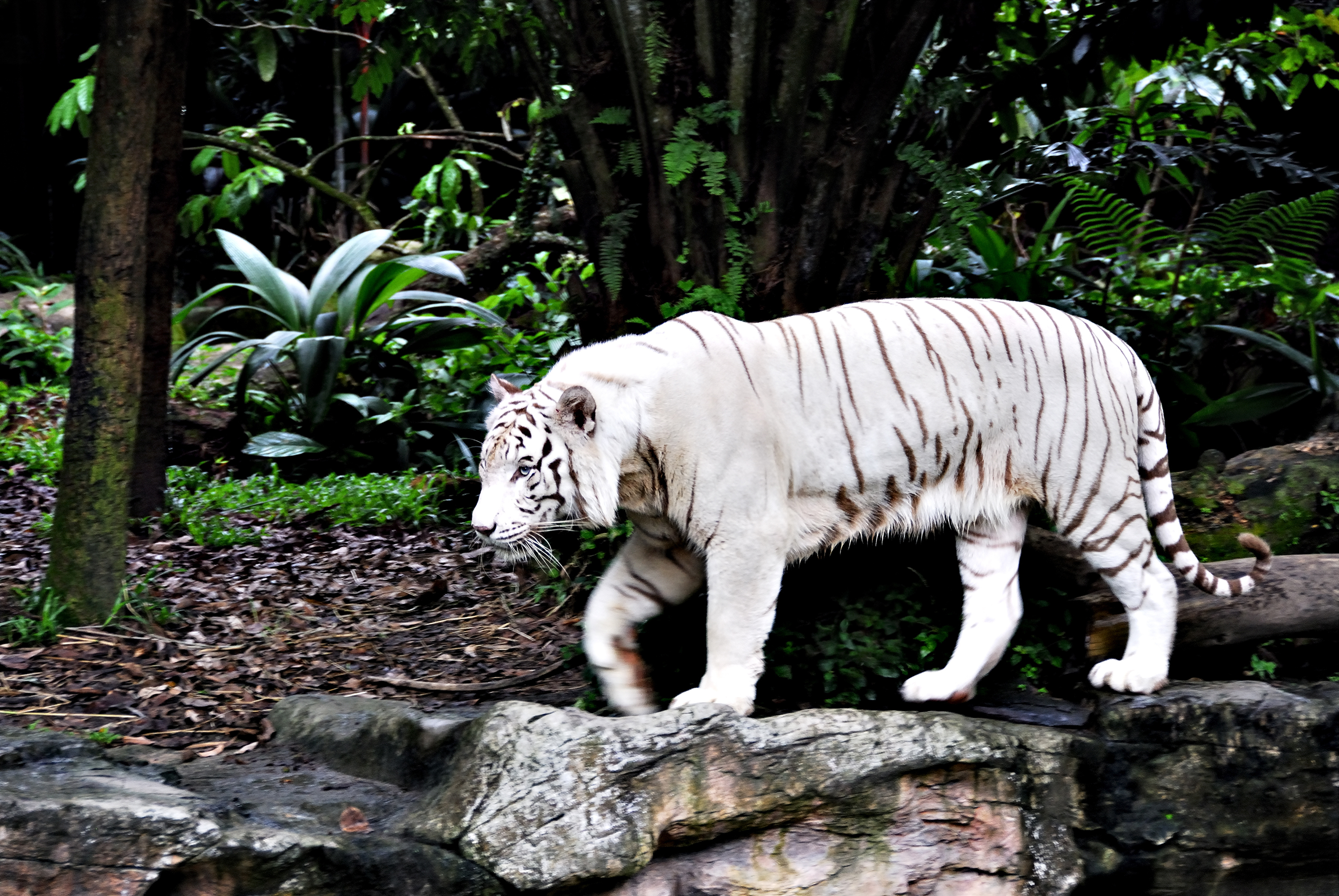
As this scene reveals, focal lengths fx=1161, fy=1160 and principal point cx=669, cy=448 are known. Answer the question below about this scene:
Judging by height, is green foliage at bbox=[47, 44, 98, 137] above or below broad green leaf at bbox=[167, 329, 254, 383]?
above

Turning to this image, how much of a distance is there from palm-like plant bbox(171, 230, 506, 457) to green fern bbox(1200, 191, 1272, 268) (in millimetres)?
4247

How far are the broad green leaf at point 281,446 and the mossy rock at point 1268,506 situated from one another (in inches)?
193

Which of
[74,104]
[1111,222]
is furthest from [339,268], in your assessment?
[1111,222]

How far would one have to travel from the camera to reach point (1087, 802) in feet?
11.7

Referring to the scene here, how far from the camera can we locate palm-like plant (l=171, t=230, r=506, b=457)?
23.6 ft

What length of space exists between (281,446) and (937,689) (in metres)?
4.83

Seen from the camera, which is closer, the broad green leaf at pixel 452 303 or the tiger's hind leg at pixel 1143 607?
the tiger's hind leg at pixel 1143 607

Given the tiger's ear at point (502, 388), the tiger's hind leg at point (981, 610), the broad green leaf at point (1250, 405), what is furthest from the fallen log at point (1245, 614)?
the tiger's ear at point (502, 388)

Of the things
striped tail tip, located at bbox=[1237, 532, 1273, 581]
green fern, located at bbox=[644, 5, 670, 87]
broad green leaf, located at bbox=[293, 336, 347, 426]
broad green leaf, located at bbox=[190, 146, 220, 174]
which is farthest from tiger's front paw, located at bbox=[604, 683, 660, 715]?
broad green leaf, located at bbox=[190, 146, 220, 174]

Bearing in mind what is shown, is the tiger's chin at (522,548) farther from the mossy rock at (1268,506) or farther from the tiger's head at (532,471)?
the mossy rock at (1268,506)

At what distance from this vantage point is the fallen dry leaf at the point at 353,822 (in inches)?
118

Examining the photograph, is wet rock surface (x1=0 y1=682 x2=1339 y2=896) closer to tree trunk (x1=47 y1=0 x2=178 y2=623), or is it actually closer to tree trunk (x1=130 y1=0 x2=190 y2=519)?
tree trunk (x1=47 y1=0 x2=178 y2=623)

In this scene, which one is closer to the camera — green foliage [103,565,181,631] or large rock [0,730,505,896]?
large rock [0,730,505,896]

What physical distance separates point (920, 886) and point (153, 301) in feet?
14.7
